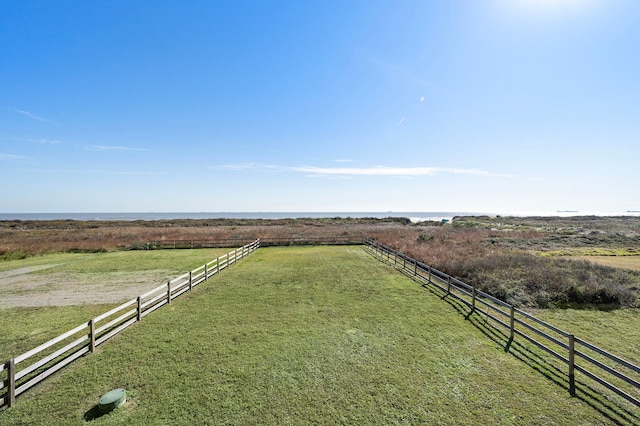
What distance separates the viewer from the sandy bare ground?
1155 centimetres

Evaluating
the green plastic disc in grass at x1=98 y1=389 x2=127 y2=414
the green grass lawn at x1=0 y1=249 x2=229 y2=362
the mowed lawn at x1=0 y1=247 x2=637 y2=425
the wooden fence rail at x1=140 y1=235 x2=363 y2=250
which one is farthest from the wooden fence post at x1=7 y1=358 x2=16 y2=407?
the wooden fence rail at x1=140 y1=235 x2=363 y2=250

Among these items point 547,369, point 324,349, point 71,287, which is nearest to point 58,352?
point 324,349

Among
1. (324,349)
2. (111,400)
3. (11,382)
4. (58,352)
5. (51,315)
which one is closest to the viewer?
(111,400)

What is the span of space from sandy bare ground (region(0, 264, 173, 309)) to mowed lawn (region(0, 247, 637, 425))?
4386 mm

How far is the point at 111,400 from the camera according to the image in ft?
16.4

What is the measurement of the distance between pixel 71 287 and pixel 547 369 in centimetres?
1943

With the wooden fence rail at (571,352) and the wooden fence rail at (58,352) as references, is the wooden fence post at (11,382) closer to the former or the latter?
the wooden fence rail at (58,352)

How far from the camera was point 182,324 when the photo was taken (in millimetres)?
8953

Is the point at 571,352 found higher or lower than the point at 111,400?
higher

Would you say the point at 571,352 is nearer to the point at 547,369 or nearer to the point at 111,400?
the point at 547,369

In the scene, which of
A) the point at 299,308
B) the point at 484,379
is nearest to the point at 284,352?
the point at 299,308

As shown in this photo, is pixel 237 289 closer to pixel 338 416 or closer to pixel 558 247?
pixel 338 416

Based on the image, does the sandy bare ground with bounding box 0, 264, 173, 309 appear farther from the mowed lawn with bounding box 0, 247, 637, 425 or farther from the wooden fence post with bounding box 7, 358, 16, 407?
the wooden fence post with bounding box 7, 358, 16, 407

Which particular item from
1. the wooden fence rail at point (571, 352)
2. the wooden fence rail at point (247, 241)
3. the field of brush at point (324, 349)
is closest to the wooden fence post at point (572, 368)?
the wooden fence rail at point (571, 352)
